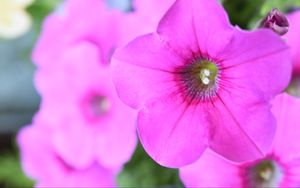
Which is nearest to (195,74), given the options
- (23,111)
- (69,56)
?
(69,56)

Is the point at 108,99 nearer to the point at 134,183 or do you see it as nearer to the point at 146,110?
the point at 134,183

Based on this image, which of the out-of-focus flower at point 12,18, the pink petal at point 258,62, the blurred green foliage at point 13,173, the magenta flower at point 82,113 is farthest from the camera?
the blurred green foliage at point 13,173

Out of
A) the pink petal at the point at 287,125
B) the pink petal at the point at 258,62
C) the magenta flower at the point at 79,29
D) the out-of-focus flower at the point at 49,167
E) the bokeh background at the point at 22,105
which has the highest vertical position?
the pink petal at the point at 258,62

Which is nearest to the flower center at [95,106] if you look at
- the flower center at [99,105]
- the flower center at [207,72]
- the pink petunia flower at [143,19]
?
the flower center at [99,105]

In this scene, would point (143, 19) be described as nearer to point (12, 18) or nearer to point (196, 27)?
point (196, 27)

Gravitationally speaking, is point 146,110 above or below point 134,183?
above

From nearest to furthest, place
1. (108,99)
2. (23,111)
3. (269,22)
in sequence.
→ (269,22) < (108,99) < (23,111)

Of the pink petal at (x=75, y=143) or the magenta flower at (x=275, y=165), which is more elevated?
the magenta flower at (x=275, y=165)

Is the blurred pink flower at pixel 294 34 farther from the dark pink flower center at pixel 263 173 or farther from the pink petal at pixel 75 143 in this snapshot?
the pink petal at pixel 75 143
